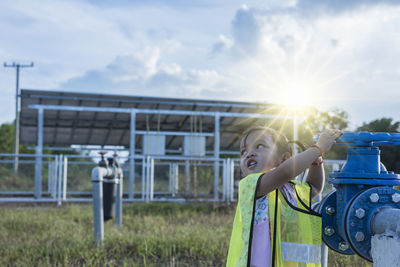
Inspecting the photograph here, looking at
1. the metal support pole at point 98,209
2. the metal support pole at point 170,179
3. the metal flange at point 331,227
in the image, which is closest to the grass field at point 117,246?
the metal support pole at point 98,209

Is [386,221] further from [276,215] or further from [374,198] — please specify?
[276,215]

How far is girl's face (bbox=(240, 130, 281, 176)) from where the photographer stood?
1.79m

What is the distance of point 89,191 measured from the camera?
478 inches

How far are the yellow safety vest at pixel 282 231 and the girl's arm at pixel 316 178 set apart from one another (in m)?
0.16

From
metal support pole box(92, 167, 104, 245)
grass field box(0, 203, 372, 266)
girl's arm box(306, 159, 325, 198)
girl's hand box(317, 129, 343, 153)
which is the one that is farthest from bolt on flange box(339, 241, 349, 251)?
metal support pole box(92, 167, 104, 245)

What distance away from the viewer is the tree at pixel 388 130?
1.65 meters

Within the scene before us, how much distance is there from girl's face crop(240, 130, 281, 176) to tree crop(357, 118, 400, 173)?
0.37m

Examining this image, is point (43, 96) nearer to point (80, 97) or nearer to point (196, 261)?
point (80, 97)

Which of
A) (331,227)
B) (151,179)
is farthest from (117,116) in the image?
(331,227)

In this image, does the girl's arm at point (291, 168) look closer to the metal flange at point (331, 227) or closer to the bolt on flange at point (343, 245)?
the metal flange at point (331, 227)

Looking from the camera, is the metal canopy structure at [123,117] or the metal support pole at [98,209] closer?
the metal support pole at [98,209]

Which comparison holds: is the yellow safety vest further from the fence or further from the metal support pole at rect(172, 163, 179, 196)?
the metal support pole at rect(172, 163, 179, 196)

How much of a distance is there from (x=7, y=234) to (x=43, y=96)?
7.64 metres

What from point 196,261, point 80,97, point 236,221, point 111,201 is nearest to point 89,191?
point 80,97
